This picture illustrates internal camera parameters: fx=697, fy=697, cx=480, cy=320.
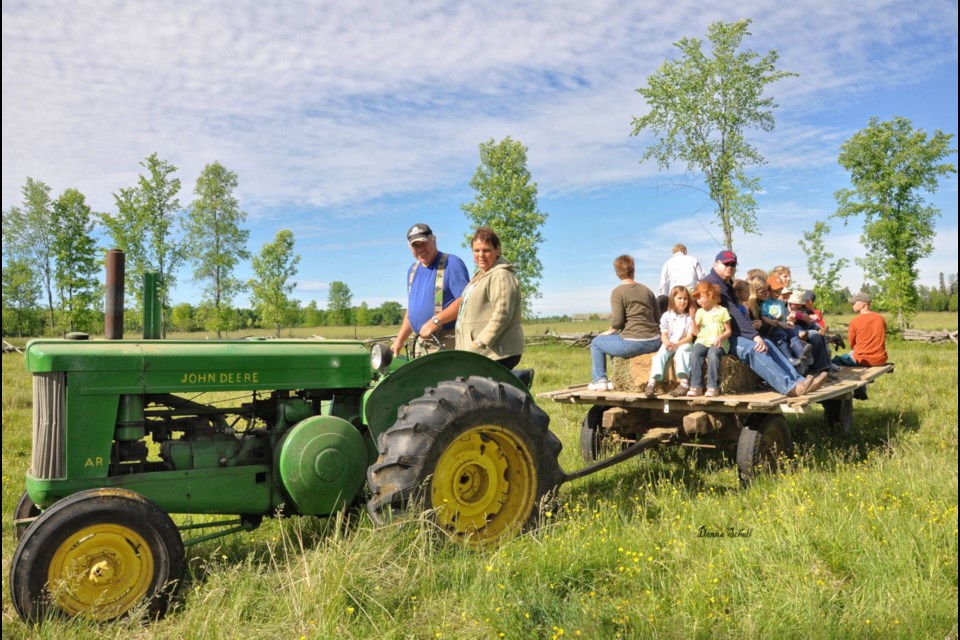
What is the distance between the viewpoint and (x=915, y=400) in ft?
31.2

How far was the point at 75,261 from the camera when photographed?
35.1 metres

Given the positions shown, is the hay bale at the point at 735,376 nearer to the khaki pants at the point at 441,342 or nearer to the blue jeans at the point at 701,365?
the blue jeans at the point at 701,365

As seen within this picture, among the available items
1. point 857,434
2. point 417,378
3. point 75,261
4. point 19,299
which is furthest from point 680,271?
point 19,299

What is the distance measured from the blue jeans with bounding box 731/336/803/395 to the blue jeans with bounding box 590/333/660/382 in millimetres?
759

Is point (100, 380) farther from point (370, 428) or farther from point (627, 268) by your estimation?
point (627, 268)

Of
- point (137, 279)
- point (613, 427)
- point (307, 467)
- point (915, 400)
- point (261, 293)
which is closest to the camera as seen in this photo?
point (307, 467)

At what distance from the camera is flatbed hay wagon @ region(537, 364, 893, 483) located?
5.60 meters

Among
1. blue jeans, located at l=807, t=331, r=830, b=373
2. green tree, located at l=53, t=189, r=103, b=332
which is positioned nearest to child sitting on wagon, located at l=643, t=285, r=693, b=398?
blue jeans, located at l=807, t=331, r=830, b=373

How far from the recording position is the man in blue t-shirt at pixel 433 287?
17.2 ft

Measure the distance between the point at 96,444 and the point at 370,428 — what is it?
1450mm

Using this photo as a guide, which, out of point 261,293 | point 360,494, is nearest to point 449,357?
point 360,494

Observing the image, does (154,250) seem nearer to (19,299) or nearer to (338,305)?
(19,299)

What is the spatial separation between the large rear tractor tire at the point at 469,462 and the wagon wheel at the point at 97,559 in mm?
1060

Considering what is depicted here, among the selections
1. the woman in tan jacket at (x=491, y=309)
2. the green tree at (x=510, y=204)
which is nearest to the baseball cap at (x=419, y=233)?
the woman in tan jacket at (x=491, y=309)
